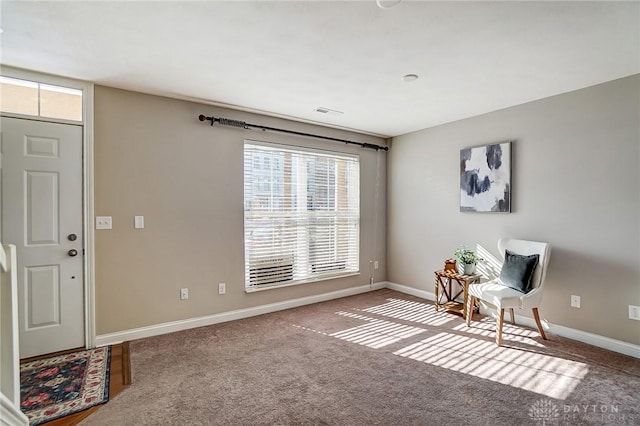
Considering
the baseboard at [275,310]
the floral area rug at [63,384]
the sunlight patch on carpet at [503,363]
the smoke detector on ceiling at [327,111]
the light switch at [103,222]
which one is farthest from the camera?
the smoke detector on ceiling at [327,111]

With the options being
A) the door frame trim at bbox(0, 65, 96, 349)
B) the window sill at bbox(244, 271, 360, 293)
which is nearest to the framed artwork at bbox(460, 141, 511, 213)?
the window sill at bbox(244, 271, 360, 293)

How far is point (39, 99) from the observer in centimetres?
284

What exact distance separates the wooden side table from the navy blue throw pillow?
48 cm

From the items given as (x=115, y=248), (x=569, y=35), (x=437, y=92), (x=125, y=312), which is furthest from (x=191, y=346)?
(x=569, y=35)

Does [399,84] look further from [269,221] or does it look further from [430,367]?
[430,367]

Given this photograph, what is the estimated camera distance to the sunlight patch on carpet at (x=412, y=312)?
378 cm

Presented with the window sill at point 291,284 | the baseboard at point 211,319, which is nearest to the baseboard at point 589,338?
the window sill at point 291,284

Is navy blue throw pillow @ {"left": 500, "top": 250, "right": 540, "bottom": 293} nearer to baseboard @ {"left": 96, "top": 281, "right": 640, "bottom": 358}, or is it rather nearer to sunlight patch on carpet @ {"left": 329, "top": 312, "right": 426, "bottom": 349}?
baseboard @ {"left": 96, "top": 281, "right": 640, "bottom": 358}

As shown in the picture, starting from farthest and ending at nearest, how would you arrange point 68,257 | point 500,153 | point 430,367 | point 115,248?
point 500,153 < point 115,248 < point 68,257 < point 430,367

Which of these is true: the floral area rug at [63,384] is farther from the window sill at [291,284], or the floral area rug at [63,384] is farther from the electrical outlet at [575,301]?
the electrical outlet at [575,301]

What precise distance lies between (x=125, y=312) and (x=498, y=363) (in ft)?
11.4

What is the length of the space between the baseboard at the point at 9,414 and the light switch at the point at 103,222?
1808 mm

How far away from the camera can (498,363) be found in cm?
271

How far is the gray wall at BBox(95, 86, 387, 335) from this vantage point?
313 cm
